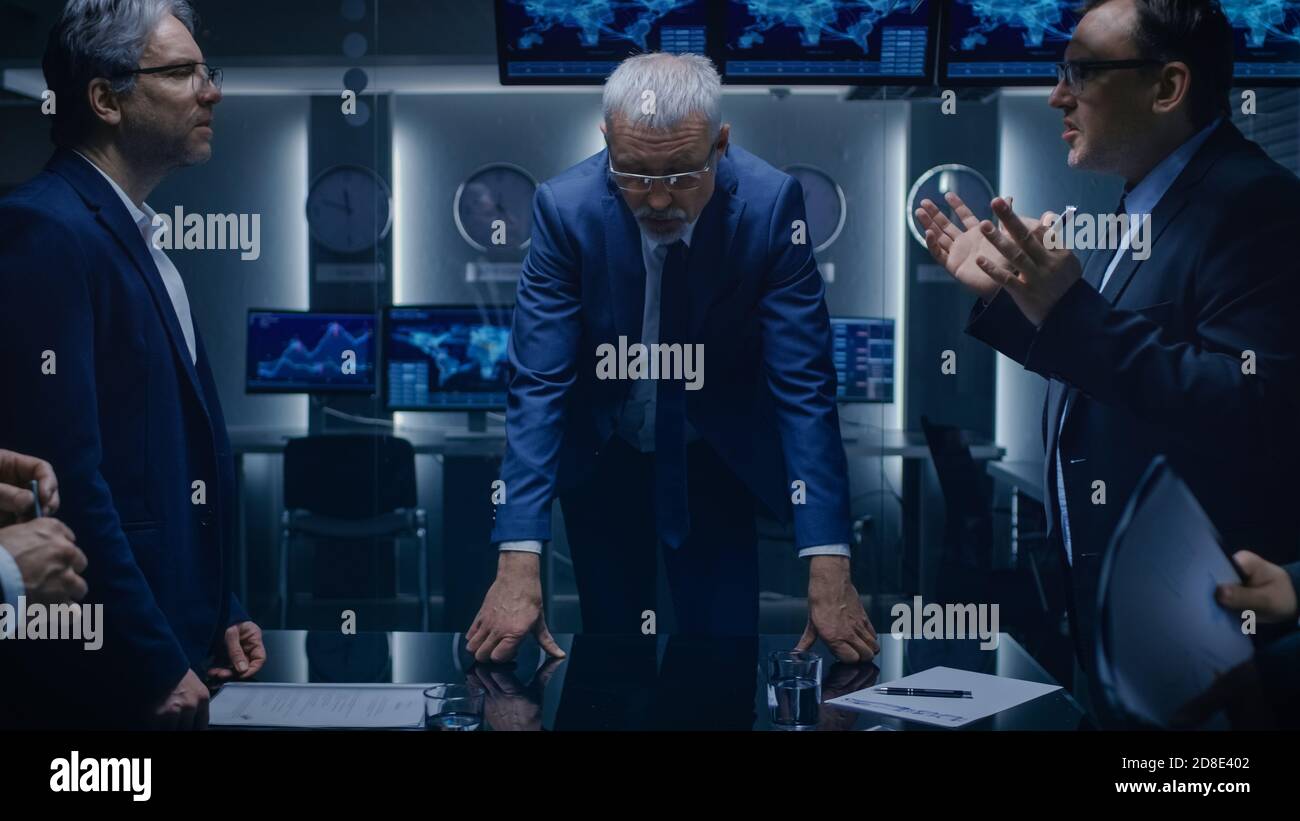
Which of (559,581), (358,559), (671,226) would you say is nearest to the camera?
(671,226)

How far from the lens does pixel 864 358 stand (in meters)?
4.28

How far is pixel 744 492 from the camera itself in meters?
2.47

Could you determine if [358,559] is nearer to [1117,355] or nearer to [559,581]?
[559,581]

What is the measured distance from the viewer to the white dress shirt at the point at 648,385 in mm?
2448

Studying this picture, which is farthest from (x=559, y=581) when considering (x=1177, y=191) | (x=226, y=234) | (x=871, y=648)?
(x=1177, y=191)

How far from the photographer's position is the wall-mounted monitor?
3818 mm

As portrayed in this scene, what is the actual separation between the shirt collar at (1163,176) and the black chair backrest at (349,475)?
8.83 feet

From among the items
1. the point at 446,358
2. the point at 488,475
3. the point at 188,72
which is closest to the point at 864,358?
the point at 488,475

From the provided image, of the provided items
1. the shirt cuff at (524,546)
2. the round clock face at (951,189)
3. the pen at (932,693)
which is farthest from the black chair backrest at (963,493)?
the pen at (932,693)

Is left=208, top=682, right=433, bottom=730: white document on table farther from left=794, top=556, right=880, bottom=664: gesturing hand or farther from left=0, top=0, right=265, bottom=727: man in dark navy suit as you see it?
left=794, top=556, right=880, bottom=664: gesturing hand

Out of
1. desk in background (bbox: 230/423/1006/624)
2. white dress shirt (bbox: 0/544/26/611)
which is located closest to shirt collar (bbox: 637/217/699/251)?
white dress shirt (bbox: 0/544/26/611)

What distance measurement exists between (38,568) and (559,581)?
6.68 feet

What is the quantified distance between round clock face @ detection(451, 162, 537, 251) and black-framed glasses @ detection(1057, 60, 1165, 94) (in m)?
2.27

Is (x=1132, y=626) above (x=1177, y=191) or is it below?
below
